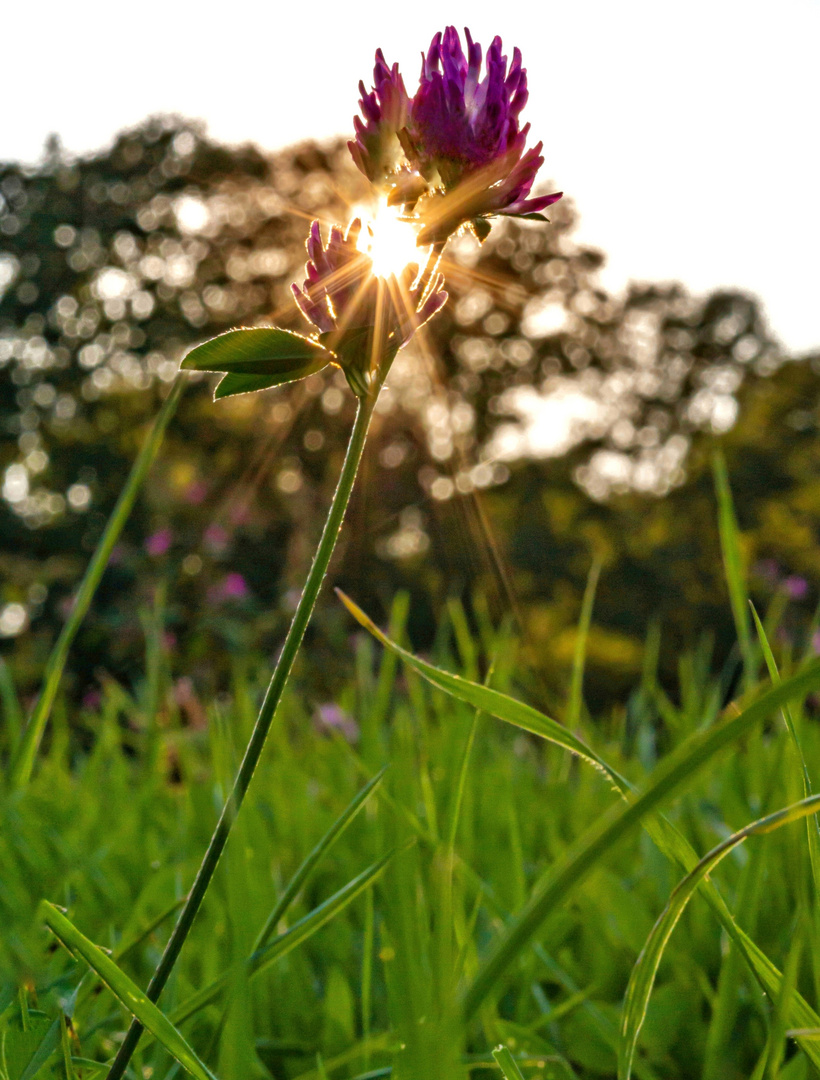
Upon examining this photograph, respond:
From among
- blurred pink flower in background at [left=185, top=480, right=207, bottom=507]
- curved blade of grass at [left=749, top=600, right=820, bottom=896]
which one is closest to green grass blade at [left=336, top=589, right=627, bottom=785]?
curved blade of grass at [left=749, top=600, right=820, bottom=896]

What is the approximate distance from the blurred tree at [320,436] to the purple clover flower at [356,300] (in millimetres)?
3823

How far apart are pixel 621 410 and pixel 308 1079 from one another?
12668 mm

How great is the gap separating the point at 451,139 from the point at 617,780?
329 mm

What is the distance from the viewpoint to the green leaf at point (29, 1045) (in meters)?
0.47

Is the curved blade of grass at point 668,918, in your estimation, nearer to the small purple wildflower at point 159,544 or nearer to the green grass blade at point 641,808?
the green grass blade at point 641,808

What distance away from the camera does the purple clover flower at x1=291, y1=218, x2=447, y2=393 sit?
43 centimetres

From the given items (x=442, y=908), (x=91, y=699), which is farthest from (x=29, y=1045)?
(x=91, y=699)

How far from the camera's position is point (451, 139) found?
444 mm

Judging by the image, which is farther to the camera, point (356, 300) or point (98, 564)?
point (98, 564)

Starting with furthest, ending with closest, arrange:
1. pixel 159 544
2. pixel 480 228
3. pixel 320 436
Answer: pixel 320 436 < pixel 159 544 < pixel 480 228

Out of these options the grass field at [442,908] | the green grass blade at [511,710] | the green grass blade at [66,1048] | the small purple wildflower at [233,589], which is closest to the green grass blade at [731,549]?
the grass field at [442,908]

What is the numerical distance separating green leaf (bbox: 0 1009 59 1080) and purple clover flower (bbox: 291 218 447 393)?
0.38m

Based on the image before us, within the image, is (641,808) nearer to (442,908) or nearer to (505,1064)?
(442,908)

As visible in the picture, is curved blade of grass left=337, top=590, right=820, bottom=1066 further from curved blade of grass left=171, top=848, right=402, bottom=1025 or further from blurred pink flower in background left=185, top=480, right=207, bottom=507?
blurred pink flower in background left=185, top=480, right=207, bottom=507
